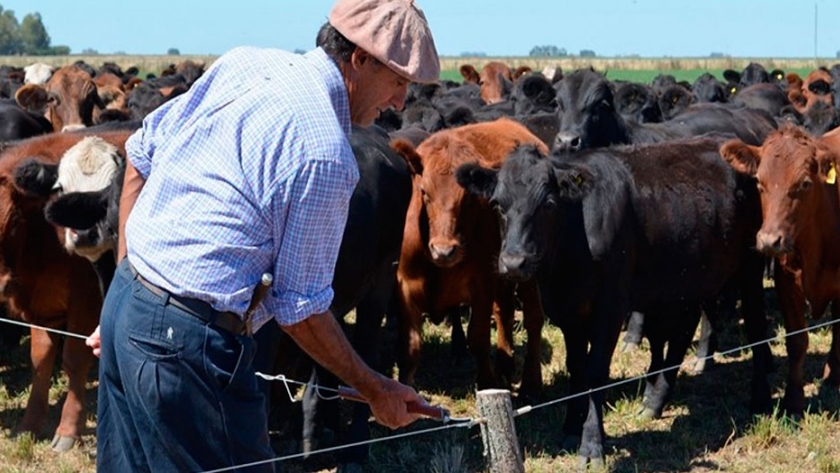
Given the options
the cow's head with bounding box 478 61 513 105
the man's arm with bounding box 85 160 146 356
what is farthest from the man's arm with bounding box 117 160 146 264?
the cow's head with bounding box 478 61 513 105

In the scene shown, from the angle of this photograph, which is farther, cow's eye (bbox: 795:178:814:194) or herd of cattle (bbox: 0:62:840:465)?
cow's eye (bbox: 795:178:814:194)

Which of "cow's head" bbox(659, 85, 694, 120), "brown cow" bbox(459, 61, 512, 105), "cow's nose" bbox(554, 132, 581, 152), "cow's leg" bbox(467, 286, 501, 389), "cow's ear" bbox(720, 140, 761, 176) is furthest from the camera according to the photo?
"brown cow" bbox(459, 61, 512, 105)

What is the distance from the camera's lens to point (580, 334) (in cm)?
679

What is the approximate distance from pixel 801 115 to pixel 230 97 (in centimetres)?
1085

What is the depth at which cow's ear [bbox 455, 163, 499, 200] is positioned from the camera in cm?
672

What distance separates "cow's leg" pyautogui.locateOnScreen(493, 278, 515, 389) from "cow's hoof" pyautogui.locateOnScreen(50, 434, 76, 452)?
9.07 ft

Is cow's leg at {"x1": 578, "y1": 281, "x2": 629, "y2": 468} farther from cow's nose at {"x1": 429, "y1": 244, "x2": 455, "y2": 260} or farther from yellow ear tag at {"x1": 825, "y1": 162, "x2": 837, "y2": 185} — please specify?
yellow ear tag at {"x1": 825, "y1": 162, "x2": 837, "y2": 185}

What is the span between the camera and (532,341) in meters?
7.91

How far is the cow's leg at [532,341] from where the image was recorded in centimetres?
780

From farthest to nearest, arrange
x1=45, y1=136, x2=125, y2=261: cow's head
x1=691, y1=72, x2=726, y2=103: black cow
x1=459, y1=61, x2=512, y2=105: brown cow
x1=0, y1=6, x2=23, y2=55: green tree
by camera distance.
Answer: x1=0, y1=6, x2=23, y2=55: green tree
x1=459, y1=61, x2=512, y2=105: brown cow
x1=691, y1=72, x2=726, y2=103: black cow
x1=45, y1=136, x2=125, y2=261: cow's head

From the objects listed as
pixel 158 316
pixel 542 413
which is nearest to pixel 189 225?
pixel 158 316

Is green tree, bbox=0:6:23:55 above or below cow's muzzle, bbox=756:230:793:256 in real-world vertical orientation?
below

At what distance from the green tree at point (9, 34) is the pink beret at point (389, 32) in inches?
5606

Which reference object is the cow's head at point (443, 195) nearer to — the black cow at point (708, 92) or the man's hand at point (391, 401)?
the man's hand at point (391, 401)
